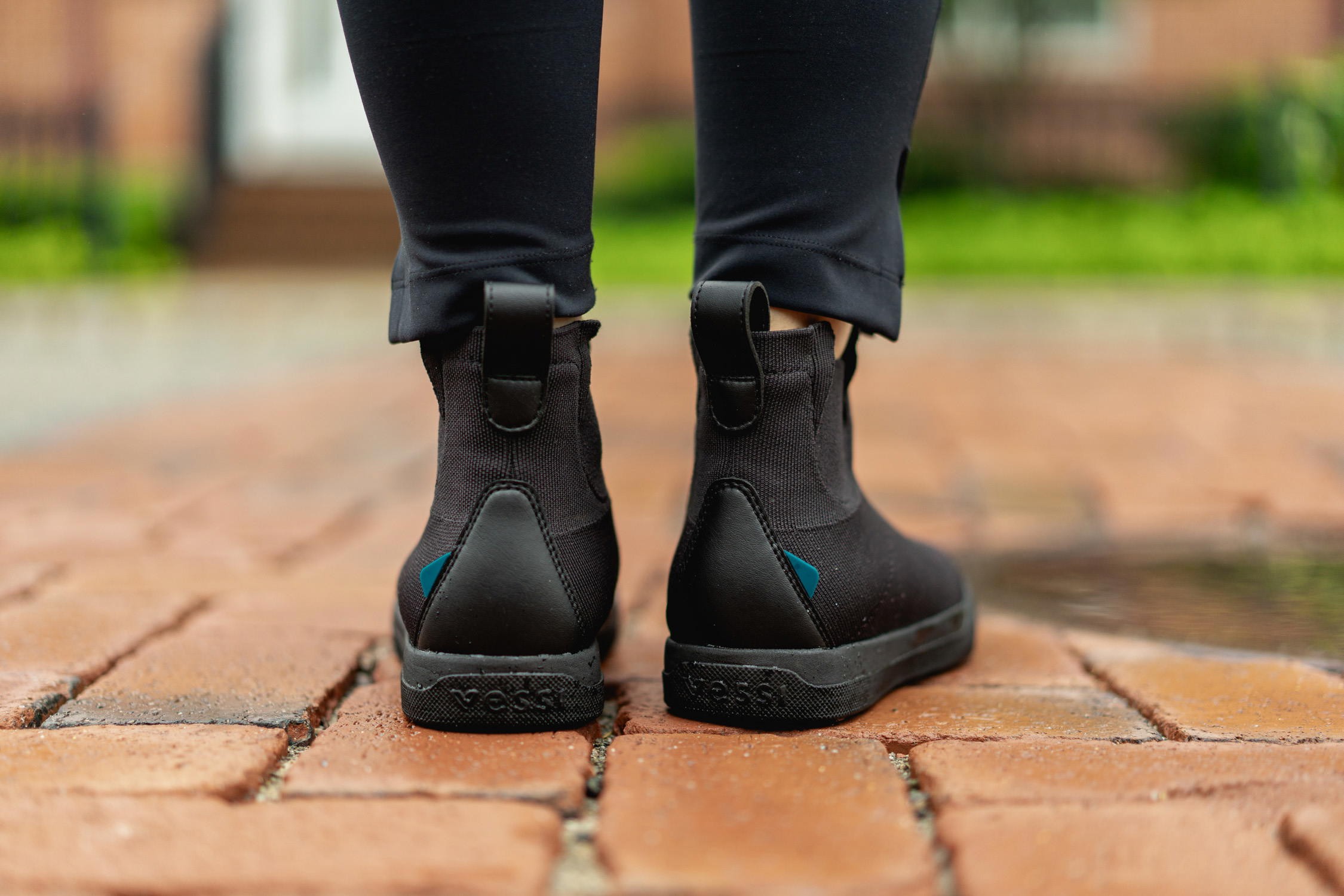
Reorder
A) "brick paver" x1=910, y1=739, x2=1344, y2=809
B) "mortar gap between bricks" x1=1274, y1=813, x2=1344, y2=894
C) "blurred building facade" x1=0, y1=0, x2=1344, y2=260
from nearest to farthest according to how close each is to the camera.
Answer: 1. "mortar gap between bricks" x1=1274, y1=813, x2=1344, y2=894
2. "brick paver" x1=910, y1=739, x2=1344, y2=809
3. "blurred building facade" x1=0, y1=0, x2=1344, y2=260

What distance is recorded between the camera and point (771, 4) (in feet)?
3.99

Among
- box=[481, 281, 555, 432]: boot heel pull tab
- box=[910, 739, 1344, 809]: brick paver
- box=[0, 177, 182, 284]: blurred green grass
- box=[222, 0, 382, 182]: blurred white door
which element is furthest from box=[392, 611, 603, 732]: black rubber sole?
box=[222, 0, 382, 182]: blurred white door

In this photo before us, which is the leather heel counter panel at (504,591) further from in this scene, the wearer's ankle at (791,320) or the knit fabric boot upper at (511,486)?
the wearer's ankle at (791,320)

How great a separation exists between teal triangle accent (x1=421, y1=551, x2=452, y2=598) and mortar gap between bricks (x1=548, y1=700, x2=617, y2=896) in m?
0.22

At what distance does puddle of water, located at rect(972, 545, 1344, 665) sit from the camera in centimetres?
165

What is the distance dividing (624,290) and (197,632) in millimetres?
6741

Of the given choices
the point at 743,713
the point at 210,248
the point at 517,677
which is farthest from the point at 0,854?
the point at 210,248

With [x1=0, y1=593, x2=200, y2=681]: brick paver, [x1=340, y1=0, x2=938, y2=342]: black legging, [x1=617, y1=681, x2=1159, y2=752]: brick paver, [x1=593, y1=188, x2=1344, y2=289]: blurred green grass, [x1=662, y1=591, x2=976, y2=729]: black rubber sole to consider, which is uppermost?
[x1=340, y1=0, x2=938, y2=342]: black legging

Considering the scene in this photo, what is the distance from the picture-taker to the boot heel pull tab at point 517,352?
114 centimetres

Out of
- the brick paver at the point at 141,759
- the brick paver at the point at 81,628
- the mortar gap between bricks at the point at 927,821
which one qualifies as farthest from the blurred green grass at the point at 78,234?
the mortar gap between bricks at the point at 927,821

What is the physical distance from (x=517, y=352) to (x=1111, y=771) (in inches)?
24.0

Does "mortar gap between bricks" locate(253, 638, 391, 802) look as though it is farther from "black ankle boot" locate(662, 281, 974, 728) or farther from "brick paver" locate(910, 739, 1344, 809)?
"brick paver" locate(910, 739, 1344, 809)

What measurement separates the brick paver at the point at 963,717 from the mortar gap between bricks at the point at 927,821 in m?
0.04

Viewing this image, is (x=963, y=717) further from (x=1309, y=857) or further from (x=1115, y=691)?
(x=1309, y=857)
